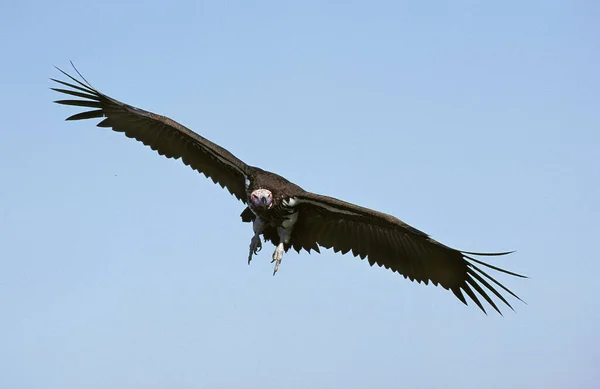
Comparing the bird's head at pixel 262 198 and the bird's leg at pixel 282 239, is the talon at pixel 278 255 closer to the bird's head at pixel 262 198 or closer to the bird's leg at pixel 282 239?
the bird's leg at pixel 282 239

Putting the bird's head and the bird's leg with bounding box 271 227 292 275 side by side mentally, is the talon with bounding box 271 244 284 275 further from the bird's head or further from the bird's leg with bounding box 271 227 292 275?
the bird's head

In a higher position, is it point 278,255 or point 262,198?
point 262,198

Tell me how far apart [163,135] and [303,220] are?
11.3ft

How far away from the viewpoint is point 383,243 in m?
16.2

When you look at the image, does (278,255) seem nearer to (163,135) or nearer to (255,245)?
(255,245)

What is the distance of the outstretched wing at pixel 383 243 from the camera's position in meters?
15.5

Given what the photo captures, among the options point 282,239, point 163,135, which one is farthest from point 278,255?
point 163,135

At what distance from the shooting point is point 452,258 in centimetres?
1565

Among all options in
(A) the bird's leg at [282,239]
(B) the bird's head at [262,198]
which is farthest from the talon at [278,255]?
(B) the bird's head at [262,198]

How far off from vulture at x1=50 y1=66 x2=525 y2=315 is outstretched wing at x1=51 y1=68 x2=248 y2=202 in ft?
0.06

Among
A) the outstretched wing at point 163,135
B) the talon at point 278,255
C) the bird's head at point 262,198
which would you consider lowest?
the talon at point 278,255

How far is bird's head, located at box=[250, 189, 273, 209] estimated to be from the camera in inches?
613

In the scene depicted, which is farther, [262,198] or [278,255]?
[278,255]

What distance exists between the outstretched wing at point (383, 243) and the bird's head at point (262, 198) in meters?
0.38
